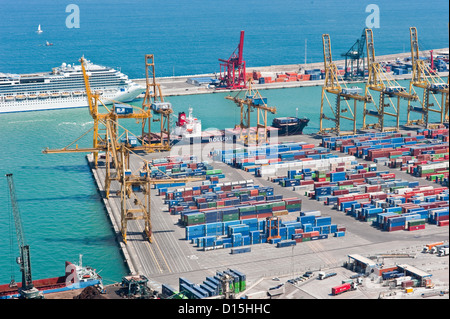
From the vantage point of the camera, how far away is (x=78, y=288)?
34531 millimetres

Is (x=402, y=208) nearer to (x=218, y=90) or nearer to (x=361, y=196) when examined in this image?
(x=361, y=196)

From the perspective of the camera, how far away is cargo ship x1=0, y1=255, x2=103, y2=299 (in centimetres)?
3419

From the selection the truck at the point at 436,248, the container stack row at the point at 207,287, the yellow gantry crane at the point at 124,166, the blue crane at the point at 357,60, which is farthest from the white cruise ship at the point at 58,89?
the container stack row at the point at 207,287

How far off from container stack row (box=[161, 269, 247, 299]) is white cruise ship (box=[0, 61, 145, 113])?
5063 centimetres

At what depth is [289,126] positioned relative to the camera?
227ft

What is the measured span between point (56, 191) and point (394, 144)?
2978 cm

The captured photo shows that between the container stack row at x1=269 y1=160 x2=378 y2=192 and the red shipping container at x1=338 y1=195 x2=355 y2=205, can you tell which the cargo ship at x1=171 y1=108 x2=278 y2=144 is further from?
the red shipping container at x1=338 y1=195 x2=355 y2=205

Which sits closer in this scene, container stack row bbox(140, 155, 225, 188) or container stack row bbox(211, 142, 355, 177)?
container stack row bbox(140, 155, 225, 188)

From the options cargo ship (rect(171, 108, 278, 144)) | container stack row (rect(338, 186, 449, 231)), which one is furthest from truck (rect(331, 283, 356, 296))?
cargo ship (rect(171, 108, 278, 144))

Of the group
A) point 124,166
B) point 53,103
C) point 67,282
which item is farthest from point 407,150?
point 53,103

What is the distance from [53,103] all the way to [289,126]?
30.3 metres
